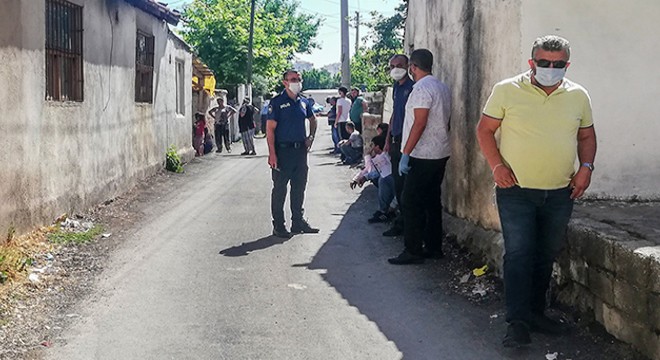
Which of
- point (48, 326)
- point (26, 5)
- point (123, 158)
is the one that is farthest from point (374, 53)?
point (48, 326)

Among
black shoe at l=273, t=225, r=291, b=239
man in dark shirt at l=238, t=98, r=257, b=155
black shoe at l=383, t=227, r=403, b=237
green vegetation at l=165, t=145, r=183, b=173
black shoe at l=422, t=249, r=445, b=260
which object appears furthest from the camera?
man in dark shirt at l=238, t=98, r=257, b=155

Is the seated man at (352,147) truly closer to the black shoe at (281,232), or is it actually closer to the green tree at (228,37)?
the black shoe at (281,232)

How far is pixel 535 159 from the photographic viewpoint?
483 cm

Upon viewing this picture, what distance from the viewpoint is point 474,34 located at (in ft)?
23.9

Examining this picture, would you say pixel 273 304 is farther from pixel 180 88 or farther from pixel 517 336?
pixel 180 88

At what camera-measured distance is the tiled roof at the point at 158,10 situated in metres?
13.0

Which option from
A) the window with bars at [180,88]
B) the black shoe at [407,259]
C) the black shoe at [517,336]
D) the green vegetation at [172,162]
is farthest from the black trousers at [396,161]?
the window with bars at [180,88]

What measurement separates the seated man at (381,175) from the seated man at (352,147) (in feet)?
24.7

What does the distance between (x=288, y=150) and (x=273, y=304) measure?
3.21 m

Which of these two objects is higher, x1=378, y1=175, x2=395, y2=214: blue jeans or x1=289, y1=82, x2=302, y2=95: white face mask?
x1=289, y1=82, x2=302, y2=95: white face mask

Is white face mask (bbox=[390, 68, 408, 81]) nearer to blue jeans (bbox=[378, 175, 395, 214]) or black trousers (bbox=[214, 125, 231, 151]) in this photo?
blue jeans (bbox=[378, 175, 395, 214])

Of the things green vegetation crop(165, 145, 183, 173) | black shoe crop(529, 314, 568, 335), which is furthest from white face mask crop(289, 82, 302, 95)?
green vegetation crop(165, 145, 183, 173)

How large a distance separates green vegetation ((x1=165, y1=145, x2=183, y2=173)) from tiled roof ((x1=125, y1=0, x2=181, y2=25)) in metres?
2.72

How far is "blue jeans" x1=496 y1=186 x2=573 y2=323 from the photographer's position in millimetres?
4902
